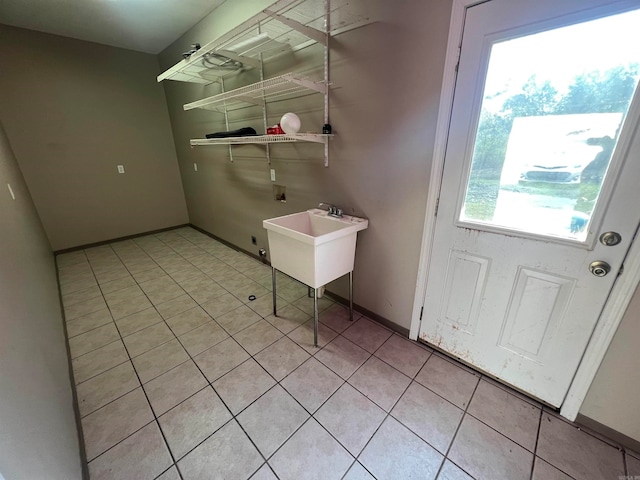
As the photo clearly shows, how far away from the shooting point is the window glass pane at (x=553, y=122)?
3.19ft

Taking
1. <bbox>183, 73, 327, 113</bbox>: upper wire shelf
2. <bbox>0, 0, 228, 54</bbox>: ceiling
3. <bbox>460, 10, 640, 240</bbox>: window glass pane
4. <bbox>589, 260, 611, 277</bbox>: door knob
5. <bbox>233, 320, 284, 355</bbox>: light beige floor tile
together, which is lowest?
<bbox>233, 320, 284, 355</bbox>: light beige floor tile

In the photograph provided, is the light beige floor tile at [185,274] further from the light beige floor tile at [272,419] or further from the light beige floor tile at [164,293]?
the light beige floor tile at [272,419]

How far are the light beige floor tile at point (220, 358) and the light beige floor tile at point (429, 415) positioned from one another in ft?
3.44

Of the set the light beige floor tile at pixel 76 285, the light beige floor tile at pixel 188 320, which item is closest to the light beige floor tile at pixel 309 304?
the light beige floor tile at pixel 188 320

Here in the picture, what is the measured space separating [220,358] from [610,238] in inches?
86.9

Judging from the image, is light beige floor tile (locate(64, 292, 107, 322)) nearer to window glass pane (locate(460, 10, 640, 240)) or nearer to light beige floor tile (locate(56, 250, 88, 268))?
light beige floor tile (locate(56, 250, 88, 268))

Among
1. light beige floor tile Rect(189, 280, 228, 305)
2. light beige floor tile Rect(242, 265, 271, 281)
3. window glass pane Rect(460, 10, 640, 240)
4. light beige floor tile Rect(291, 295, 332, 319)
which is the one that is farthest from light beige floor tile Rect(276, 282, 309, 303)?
window glass pane Rect(460, 10, 640, 240)

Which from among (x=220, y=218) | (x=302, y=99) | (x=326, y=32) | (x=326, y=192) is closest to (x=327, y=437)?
(x=326, y=192)

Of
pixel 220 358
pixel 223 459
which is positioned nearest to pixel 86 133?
pixel 220 358

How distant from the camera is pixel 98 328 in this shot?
2.05m

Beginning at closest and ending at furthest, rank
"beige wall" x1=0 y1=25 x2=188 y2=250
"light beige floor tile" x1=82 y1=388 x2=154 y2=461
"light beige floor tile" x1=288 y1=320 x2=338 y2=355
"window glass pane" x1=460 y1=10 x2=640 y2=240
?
"window glass pane" x1=460 y1=10 x2=640 y2=240 → "light beige floor tile" x1=82 y1=388 x2=154 y2=461 → "light beige floor tile" x1=288 y1=320 x2=338 y2=355 → "beige wall" x1=0 y1=25 x2=188 y2=250

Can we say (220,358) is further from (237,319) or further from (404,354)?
(404,354)

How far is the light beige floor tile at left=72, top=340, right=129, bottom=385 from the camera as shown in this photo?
1.63 metres

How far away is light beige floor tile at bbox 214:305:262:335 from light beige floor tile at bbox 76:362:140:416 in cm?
63
